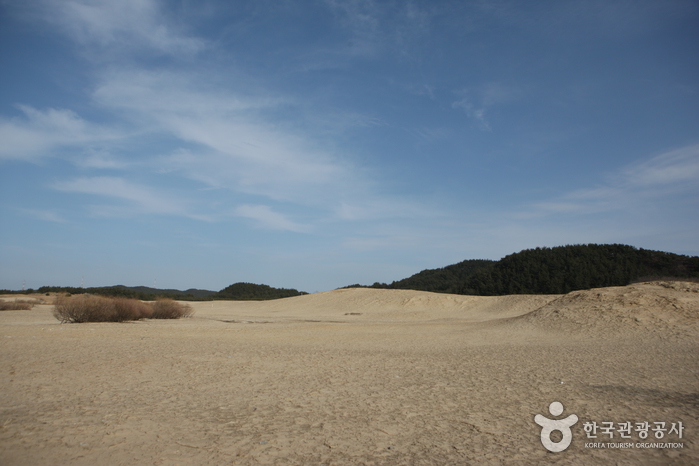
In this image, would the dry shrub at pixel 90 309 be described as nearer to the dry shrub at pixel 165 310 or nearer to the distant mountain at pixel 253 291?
the dry shrub at pixel 165 310

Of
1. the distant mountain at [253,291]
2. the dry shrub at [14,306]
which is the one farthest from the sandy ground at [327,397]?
the distant mountain at [253,291]

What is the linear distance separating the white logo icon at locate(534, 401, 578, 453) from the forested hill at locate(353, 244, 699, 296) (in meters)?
33.6

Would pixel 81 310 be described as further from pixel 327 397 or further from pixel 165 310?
pixel 327 397

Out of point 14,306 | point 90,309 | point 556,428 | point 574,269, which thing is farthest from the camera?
point 574,269

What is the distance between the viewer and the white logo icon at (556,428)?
3.97 metres

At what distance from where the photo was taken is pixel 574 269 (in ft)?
118

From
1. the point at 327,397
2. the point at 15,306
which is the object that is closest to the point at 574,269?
the point at 327,397

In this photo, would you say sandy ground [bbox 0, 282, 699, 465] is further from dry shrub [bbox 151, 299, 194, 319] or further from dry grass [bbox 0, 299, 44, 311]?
dry grass [bbox 0, 299, 44, 311]

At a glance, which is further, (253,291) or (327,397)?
(253,291)

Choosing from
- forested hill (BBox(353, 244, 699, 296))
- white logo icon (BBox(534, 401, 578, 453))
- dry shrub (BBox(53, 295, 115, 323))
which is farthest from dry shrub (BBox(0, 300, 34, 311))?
forested hill (BBox(353, 244, 699, 296))

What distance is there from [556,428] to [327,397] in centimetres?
284

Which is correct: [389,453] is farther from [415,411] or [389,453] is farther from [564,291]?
[564,291]

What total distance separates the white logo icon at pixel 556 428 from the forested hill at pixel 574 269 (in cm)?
3364

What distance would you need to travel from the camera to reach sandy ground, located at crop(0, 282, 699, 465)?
146 inches
